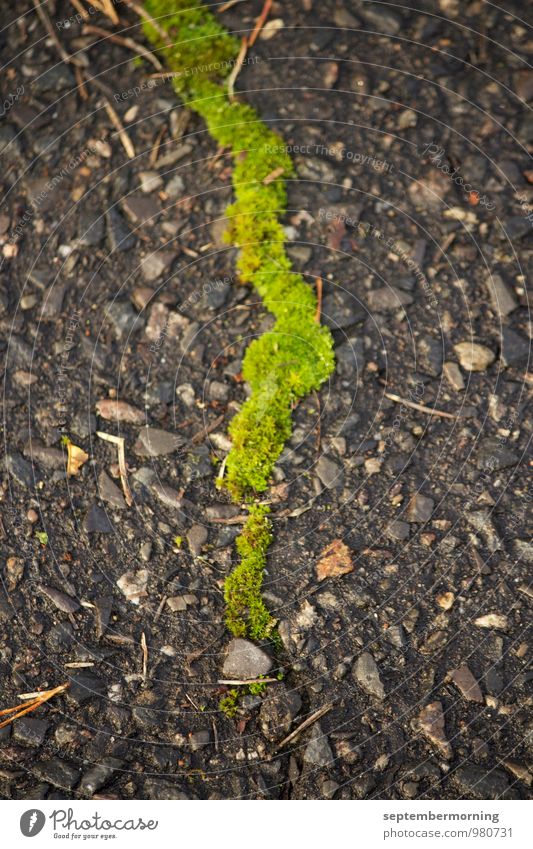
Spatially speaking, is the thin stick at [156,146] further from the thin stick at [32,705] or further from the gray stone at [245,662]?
the thin stick at [32,705]

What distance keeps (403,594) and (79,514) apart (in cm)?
182

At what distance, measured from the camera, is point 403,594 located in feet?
13.1

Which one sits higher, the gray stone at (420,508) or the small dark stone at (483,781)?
the gray stone at (420,508)

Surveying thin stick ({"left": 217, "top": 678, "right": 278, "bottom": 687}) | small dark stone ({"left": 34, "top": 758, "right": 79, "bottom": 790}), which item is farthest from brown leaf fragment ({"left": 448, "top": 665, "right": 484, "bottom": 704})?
small dark stone ({"left": 34, "top": 758, "right": 79, "bottom": 790})

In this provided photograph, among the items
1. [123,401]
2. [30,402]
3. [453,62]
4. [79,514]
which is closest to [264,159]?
[453,62]

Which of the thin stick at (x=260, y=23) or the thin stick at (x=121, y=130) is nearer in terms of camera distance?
the thin stick at (x=121, y=130)

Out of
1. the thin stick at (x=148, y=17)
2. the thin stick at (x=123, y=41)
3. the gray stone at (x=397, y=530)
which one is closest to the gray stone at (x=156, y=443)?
the gray stone at (x=397, y=530)

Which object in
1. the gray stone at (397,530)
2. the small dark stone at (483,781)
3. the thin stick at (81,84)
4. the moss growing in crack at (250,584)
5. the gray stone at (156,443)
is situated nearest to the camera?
the small dark stone at (483,781)

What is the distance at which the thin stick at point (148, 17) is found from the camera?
5242 millimetres

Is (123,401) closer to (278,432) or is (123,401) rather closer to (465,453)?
(278,432)

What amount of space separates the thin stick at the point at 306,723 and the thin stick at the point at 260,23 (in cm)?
429

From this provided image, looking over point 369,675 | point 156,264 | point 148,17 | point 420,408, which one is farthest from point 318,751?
point 148,17

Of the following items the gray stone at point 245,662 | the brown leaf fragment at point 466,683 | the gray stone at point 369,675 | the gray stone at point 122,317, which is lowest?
the brown leaf fragment at point 466,683

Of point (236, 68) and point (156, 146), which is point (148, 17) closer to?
point (236, 68)
